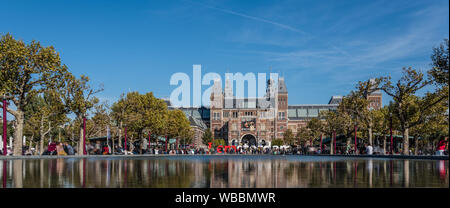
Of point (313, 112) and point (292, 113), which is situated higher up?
point (313, 112)

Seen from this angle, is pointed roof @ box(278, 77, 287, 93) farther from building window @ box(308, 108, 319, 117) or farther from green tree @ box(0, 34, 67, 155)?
green tree @ box(0, 34, 67, 155)

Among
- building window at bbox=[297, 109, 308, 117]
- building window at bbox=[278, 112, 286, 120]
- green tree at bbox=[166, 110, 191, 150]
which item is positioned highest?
building window at bbox=[297, 109, 308, 117]

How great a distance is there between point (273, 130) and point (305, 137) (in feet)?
206

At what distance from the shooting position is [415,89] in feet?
135

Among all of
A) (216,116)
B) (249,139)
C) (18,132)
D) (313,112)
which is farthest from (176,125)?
(313,112)

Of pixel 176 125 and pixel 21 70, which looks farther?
pixel 176 125

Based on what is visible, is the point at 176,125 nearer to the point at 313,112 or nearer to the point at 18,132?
the point at 18,132

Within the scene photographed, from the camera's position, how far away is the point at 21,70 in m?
31.6

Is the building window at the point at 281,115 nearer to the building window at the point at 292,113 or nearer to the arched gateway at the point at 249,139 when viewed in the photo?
the arched gateway at the point at 249,139

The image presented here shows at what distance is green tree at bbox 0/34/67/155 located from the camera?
30797mm

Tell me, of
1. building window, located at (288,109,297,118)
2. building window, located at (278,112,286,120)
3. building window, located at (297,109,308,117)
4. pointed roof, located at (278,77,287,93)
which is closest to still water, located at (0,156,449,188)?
building window, located at (278,112,286,120)
